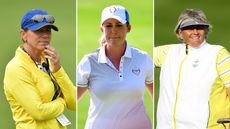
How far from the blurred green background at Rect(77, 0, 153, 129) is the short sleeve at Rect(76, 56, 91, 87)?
0.04m

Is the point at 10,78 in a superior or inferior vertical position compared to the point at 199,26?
inferior

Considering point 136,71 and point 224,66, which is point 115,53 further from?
point 224,66

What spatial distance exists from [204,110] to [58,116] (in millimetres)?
672

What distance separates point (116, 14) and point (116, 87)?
35 cm

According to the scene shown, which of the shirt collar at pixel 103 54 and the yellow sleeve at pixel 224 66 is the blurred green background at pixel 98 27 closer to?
the shirt collar at pixel 103 54

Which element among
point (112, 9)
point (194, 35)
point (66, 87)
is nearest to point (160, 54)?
point (194, 35)

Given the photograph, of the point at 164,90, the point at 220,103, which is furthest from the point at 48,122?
the point at 220,103

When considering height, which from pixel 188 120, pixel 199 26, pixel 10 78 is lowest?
pixel 188 120

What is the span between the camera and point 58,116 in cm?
230

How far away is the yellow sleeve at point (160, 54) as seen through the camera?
2432 millimetres

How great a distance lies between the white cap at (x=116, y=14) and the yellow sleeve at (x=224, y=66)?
0.48m

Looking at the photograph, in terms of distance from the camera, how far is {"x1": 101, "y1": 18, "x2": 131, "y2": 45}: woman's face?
2383 millimetres

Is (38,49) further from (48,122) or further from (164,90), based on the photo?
(164,90)

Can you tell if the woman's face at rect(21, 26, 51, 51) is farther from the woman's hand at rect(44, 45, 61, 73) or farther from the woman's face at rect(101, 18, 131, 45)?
the woman's face at rect(101, 18, 131, 45)
